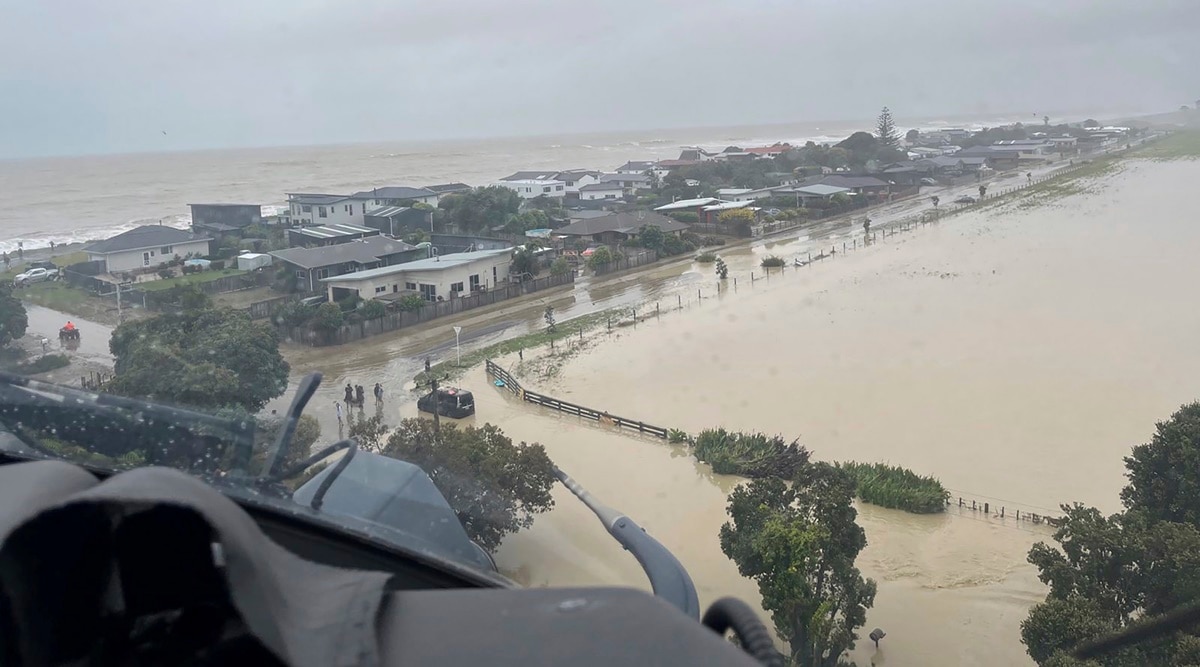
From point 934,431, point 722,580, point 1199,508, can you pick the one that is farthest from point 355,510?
point 934,431

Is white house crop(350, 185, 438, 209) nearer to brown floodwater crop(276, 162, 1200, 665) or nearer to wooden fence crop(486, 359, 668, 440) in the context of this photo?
brown floodwater crop(276, 162, 1200, 665)

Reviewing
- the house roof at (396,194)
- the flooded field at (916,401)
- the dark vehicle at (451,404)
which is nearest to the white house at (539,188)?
the house roof at (396,194)

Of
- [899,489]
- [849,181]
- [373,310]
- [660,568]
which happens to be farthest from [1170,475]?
[849,181]

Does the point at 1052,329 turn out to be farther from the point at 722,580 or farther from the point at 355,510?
the point at 355,510

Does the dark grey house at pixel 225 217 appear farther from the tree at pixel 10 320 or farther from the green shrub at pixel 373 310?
the tree at pixel 10 320

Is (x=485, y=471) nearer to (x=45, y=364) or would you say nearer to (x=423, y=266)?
(x=45, y=364)
